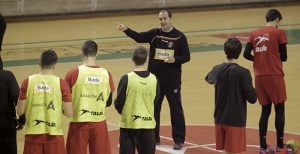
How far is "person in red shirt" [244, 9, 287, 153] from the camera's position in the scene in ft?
29.9

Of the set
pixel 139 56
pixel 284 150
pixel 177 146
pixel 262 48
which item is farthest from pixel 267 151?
pixel 139 56

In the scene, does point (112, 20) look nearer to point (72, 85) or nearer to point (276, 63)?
point (276, 63)

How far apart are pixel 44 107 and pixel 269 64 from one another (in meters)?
3.45

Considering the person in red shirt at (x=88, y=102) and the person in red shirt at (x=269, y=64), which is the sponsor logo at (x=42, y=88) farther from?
the person in red shirt at (x=269, y=64)

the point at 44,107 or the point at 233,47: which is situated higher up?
the point at 233,47

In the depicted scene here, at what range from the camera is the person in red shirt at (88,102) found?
7352 millimetres

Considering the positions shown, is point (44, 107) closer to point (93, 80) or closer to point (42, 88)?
point (42, 88)

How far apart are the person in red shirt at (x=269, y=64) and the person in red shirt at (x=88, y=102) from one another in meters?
2.60

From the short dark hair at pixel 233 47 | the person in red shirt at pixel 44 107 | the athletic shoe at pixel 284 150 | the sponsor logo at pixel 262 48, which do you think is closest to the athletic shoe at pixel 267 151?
the athletic shoe at pixel 284 150

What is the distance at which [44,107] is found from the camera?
711 cm

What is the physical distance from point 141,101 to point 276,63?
2449 millimetres

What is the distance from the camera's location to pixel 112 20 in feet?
→ 83.0

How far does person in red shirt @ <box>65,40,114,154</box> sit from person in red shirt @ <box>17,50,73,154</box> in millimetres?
236

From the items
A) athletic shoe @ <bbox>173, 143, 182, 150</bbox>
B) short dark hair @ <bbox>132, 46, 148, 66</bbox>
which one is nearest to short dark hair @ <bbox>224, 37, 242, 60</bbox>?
short dark hair @ <bbox>132, 46, 148, 66</bbox>
